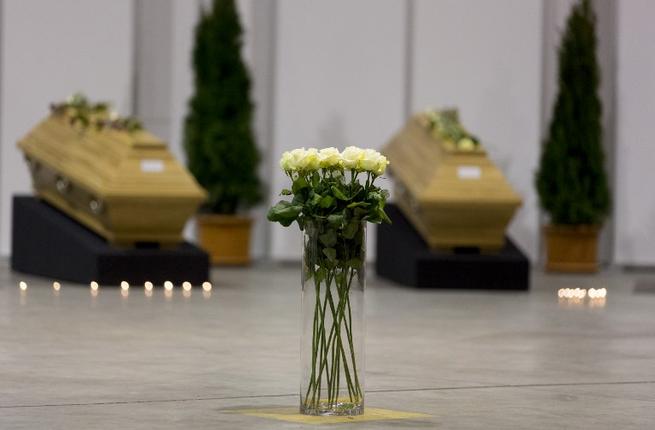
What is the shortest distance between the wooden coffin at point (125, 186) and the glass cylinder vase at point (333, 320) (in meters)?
5.04

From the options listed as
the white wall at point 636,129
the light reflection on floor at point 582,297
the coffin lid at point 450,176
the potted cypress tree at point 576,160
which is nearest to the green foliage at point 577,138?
the potted cypress tree at point 576,160

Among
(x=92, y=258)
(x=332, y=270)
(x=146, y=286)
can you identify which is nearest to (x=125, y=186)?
(x=92, y=258)

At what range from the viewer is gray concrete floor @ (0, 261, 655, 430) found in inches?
171

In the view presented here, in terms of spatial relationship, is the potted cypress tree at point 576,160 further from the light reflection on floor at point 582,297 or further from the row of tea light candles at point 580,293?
the row of tea light candles at point 580,293

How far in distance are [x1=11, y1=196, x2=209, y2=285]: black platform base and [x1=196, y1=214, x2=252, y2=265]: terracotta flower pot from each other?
84.7 inches

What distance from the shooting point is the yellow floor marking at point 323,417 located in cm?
415

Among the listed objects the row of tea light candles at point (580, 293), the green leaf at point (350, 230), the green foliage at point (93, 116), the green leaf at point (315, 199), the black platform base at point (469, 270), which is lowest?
the row of tea light candles at point (580, 293)

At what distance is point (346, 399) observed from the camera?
13.9ft

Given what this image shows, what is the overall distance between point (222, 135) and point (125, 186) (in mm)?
3065

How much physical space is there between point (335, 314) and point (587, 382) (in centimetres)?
138

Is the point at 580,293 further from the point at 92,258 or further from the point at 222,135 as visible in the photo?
the point at 222,135

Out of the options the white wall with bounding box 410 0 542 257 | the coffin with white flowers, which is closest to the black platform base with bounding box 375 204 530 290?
the coffin with white flowers

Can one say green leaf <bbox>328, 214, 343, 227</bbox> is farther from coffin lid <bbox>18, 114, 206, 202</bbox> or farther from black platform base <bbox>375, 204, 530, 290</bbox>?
black platform base <bbox>375, 204, 530, 290</bbox>

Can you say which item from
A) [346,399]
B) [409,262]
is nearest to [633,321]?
[409,262]
